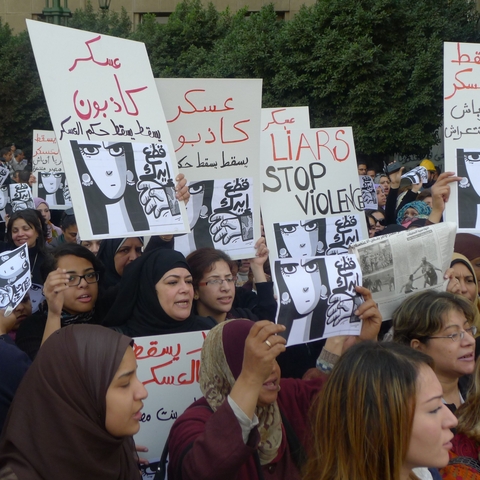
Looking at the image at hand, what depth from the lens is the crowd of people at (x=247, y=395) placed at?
76.3 inches

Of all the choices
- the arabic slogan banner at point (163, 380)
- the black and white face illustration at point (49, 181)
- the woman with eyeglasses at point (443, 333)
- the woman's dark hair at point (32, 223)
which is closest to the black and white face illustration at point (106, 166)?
the arabic slogan banner at point (163, 380)

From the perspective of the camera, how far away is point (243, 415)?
216 centimetres

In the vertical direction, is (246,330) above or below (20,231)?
above

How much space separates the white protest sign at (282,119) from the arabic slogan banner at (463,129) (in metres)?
0.97

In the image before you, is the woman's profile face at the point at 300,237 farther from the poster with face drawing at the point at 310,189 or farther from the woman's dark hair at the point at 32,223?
the woman's dark hair at the point at 32,223

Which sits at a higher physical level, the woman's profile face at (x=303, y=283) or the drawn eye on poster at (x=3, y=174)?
the woman's profile face at (x=303, y=283)

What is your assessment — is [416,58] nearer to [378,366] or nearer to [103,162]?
[103,162]

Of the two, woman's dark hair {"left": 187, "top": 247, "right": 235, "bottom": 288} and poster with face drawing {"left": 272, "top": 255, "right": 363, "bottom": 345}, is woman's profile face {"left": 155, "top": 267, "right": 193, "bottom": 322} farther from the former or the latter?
poster with face drawing {"left": 272, "top": 255, "right": 363, "bottom": 345}

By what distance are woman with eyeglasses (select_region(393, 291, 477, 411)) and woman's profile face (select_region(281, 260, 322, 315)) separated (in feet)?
1.49

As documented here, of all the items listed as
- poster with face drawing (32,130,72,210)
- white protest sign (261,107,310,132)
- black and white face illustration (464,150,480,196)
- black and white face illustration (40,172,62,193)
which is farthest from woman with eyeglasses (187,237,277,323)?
black and white face illustration (40,172,62,193)

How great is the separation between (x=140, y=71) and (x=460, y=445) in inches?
91.9

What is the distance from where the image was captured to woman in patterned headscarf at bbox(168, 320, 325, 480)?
7.06 feet

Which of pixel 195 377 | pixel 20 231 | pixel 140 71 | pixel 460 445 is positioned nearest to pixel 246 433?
pixel 460 445

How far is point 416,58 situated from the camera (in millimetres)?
18328
